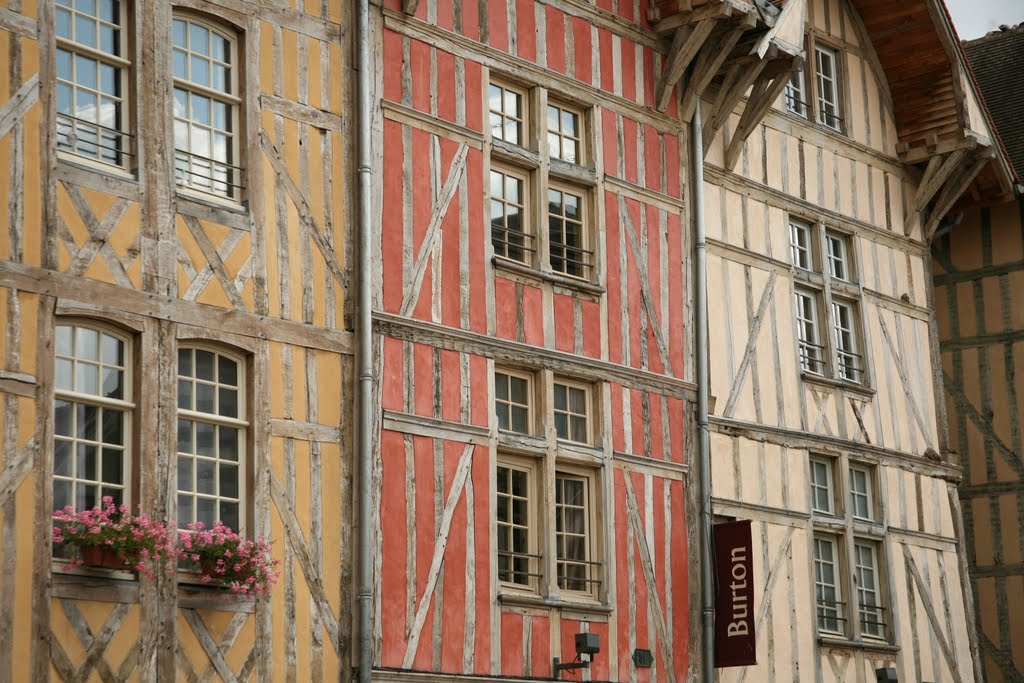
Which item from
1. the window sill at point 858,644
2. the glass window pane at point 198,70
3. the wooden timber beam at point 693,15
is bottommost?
the window sill at point 858,644

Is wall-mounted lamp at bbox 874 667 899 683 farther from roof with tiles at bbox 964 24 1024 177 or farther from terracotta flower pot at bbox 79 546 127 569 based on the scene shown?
terracotta flower pot at bbox 79 546 127 569

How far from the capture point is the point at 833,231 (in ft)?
60.1

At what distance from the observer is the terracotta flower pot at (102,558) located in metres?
10.9

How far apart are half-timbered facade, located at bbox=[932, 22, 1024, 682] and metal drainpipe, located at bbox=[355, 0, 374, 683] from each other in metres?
8.67

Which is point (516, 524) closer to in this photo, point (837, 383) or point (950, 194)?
point (837, 383)

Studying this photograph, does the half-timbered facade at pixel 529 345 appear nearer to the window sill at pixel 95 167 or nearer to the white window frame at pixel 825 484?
the white window frame at pixel 825 484

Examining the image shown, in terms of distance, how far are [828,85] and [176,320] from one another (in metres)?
9.42

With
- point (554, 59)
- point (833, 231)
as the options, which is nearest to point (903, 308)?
point (833, 231)

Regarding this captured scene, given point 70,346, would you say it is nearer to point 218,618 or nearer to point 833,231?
point 218,618

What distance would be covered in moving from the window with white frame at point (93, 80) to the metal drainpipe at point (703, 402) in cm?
598

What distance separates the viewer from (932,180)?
1923 centimetres

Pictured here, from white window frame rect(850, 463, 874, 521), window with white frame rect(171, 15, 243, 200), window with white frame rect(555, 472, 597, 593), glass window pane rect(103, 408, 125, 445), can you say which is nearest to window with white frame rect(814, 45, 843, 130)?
white window frame rect(850, 463, 874, 521)

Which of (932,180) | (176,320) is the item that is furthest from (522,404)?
(932,180)

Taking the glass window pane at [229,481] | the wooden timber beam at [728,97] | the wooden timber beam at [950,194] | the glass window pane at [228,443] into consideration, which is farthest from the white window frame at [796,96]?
the glass window pane at [229,481]
